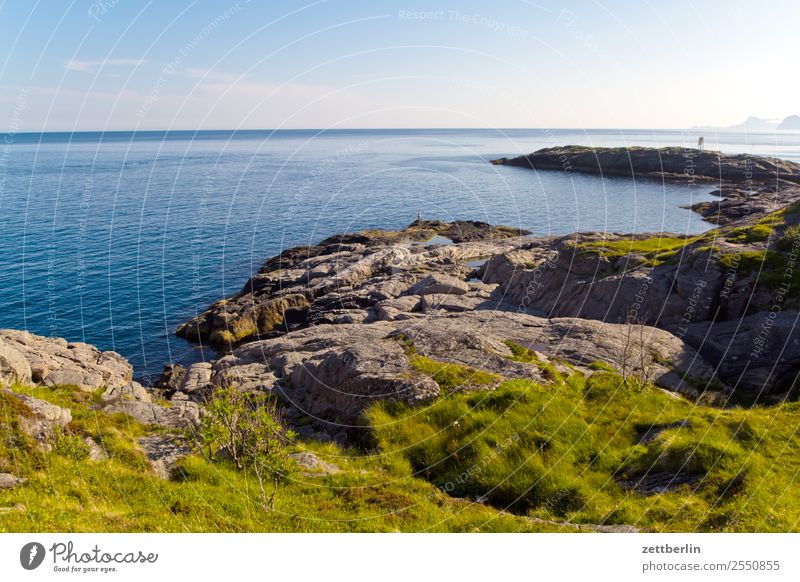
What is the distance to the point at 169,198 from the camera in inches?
4198

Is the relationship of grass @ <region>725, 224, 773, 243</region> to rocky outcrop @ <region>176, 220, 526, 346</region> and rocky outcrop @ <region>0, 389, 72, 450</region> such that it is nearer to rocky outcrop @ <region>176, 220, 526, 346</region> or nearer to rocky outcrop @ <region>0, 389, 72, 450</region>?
rocky outcrop @ <region>176, 220, 526, 346</region>

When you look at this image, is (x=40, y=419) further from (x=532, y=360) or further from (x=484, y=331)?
(x=484, y=331)

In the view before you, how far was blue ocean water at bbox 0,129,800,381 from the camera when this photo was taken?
51.2 metres

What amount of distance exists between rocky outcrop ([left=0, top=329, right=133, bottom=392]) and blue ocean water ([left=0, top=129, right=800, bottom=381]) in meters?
7.55

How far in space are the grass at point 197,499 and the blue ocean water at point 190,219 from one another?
10377 mm

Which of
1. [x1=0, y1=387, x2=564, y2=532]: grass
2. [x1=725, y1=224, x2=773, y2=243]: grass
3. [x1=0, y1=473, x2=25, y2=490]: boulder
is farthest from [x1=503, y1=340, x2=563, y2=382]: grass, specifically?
[x1=725, y1=224, x2=773, y2=243]: grass

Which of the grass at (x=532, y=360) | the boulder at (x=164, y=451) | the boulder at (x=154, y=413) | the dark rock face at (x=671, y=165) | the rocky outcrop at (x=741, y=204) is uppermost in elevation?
the dark rock face at (x=671, y=165)

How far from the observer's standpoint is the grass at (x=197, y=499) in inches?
445

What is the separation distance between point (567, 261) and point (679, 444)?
3410 centimetres

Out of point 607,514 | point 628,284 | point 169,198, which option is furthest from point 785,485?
point 169,198

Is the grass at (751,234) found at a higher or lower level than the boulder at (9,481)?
higher

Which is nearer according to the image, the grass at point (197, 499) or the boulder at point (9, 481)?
the grass at point (197, 499)

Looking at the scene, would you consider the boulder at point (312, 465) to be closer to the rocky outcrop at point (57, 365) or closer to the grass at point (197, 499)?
the grass at point (197, 499)

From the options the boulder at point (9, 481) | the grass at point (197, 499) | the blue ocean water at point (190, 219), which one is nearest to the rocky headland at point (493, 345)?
the grass at point (197, 499)
